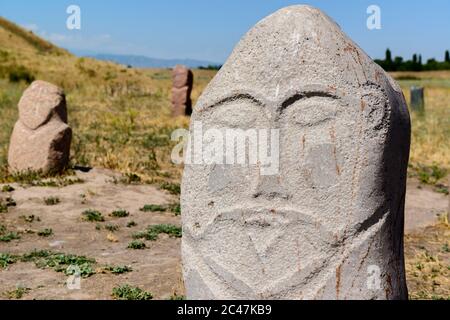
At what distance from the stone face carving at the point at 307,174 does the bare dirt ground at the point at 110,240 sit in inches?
87.9

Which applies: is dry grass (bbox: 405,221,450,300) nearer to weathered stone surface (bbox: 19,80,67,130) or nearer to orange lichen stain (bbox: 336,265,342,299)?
orange lichen stain (bbox: 336,265,342,299)

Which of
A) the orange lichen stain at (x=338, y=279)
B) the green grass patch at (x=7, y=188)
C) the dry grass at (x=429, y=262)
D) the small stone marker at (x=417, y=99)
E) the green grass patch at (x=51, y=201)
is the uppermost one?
the small stone marker at (x=417, y=99)

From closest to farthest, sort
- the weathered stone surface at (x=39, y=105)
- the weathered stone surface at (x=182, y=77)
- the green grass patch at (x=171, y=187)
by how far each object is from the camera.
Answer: the green grass patch at (x=171, y=187) → the weathered stone surface at (x=39, y=105) → the weathered stone surface at (x=182, y=77)

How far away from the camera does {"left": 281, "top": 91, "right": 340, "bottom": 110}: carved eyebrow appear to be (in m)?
3.25

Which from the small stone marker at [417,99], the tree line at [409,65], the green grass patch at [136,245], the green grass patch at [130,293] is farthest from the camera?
the tree line at [409,65]

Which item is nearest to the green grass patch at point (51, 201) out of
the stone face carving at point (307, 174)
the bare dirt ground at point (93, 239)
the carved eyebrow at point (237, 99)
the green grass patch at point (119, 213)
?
the bare dirt ground at point (93, 239)

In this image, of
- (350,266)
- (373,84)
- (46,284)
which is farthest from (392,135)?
(46,284)

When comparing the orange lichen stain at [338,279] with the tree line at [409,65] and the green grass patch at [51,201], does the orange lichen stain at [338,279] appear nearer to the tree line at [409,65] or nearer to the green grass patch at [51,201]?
the green grass patch at [51,201]

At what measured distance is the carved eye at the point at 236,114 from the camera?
342 centimetres

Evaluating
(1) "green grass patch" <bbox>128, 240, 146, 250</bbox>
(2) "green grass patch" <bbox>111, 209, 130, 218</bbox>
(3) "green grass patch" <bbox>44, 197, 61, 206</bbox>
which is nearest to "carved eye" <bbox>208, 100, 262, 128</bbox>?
(1) "green grass patch" <bbox>128, 240, 146, 250</bbox>

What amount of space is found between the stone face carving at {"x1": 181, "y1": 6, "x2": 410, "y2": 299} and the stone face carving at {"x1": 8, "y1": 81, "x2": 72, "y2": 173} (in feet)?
23.8

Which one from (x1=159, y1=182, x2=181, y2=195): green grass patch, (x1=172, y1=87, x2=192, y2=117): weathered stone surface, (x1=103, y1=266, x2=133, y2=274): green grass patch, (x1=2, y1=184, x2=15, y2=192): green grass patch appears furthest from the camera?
(x1=172, y1=87, x2=192, y2=117): weathered stone surface

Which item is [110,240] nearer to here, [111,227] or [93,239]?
[93,239]

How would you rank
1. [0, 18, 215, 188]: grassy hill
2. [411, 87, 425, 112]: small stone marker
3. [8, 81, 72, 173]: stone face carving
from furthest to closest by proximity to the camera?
[411, 87, 425, 112]: small stone marker < [0, 18, 215, 188]: grassy hill < [8, 81, 72, 173]: stone face carving
